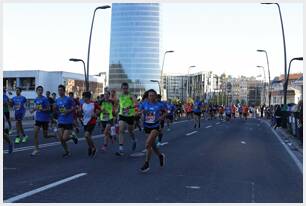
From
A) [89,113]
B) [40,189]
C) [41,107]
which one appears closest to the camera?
[40,189]

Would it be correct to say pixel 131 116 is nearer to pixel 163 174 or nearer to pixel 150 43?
pixel 163 174

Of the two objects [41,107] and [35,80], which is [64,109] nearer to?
[41,107]

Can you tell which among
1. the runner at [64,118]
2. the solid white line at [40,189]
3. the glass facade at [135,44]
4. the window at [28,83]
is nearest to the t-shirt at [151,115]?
the solid white line at [40,189]

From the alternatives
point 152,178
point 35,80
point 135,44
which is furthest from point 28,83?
point 152,178

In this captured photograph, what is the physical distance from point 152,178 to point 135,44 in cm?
14226

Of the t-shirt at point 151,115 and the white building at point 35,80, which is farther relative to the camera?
the white building at point 35,80

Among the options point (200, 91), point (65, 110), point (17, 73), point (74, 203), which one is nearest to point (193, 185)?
point (74, 203)

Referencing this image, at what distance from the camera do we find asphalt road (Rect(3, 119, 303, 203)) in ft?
25.3

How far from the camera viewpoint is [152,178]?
948 centimetres

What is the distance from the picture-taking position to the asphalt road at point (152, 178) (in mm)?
7699

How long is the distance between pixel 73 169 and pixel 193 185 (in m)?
2.81

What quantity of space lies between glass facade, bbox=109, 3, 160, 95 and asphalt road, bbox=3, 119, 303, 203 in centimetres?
12576

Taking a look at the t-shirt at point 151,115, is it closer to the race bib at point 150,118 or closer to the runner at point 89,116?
the race bib at point 150,118

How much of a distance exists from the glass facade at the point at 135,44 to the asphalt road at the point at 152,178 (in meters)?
126
